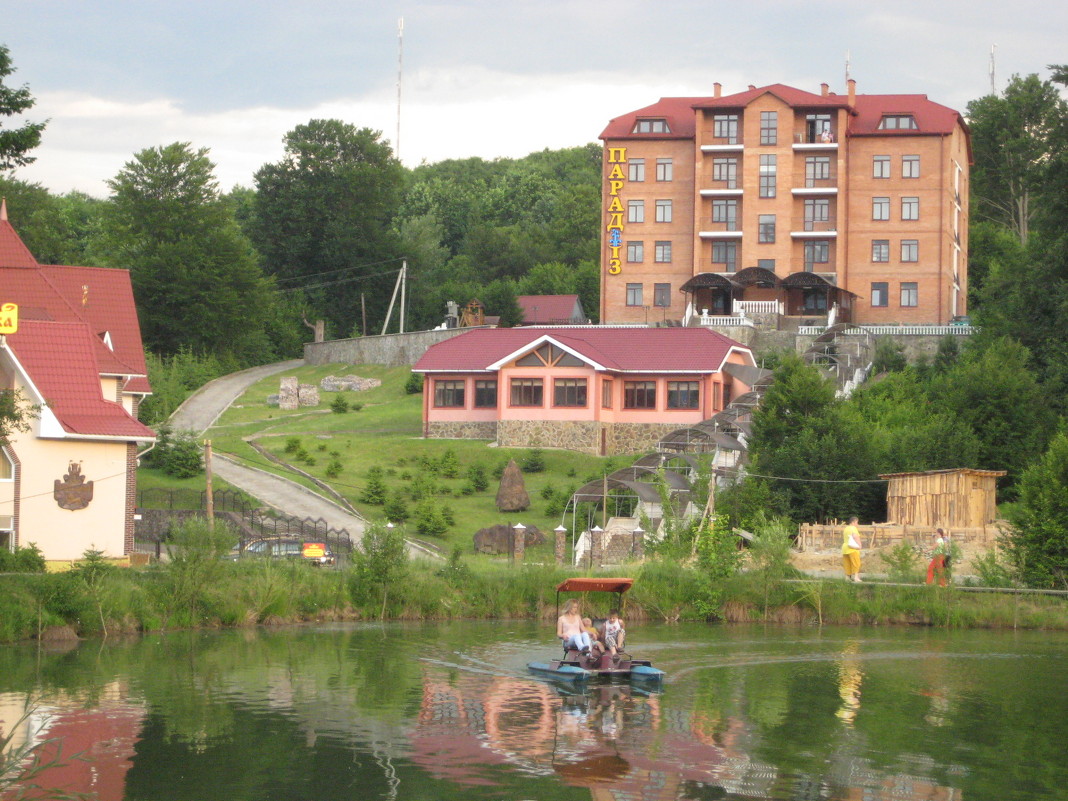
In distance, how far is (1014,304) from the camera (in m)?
62.0

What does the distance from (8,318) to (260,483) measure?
2167 cm

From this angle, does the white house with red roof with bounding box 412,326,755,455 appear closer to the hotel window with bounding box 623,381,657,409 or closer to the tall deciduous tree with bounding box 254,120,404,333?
the hotel window with bounding box 623,381,657,409

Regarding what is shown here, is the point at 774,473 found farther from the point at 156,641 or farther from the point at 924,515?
the point at 156,641

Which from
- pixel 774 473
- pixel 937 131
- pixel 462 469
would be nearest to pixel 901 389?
pixel 774 473

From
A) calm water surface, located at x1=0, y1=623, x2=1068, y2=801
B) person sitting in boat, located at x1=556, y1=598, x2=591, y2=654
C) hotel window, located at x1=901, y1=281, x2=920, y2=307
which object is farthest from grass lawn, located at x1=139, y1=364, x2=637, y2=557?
hotel window, located at x1=901, y1=281, x2=920, y2=307

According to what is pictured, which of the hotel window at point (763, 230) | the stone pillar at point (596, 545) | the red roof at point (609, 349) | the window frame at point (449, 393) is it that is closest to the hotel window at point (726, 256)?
the hotel window at point (763, 230)

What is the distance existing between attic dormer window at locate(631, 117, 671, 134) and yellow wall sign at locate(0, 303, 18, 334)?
53.0 metres

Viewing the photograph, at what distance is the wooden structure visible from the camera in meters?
47.3

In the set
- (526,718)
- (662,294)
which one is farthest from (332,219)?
(526,718)

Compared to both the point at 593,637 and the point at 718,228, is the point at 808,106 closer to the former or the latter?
the point at 718,228

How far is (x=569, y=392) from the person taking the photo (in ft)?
212

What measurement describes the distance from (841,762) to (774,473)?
2939 centimetres

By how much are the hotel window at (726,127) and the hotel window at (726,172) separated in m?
1.09

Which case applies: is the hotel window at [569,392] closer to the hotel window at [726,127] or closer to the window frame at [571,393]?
the window frame at [571,393]
